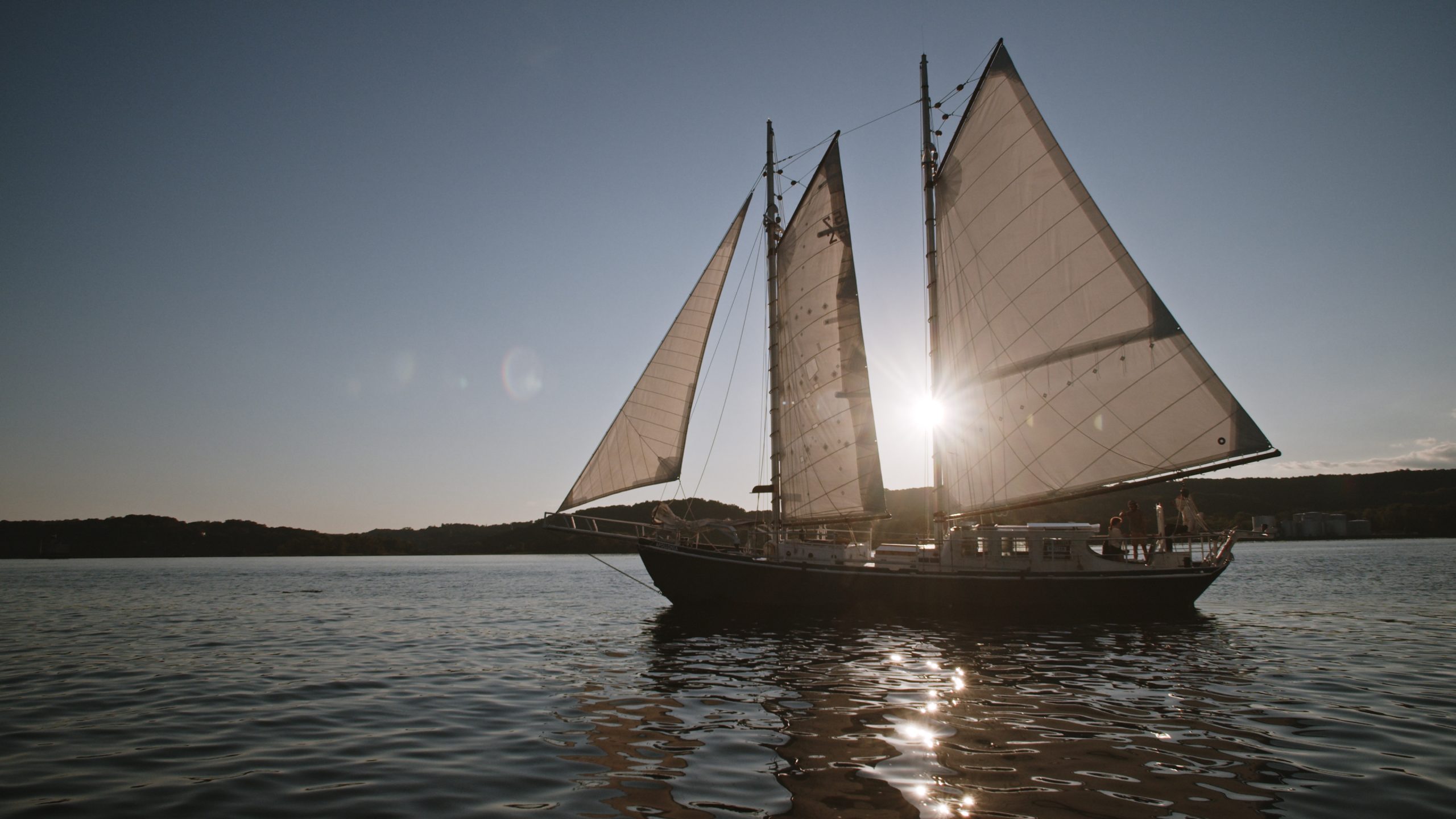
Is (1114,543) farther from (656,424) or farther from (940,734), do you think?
(940,734)

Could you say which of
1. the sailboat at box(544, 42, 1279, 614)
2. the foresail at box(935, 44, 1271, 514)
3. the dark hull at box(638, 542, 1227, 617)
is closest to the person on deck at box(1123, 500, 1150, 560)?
the sailboat at box(544, 42, 1279, 614)

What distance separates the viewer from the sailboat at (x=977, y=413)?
2722cm

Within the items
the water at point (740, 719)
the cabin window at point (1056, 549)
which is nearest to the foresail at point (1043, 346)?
the cabin window at point (1056, 549)

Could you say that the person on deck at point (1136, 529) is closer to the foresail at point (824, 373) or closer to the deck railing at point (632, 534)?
the foresail at point (824, 373)

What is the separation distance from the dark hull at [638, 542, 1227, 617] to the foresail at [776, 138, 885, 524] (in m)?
3.30

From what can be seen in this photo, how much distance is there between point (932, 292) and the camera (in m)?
34.2

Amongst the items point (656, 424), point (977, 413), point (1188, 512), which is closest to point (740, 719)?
point (656, 424)

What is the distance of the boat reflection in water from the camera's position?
30.0 feet

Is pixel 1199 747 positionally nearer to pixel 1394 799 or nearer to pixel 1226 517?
pixel 1394 799

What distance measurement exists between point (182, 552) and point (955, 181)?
21764 cm

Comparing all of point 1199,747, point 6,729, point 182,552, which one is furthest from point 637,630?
point 182,552

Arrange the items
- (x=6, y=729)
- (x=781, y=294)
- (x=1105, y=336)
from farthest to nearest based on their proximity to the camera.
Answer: (x=781, y=294) < (x=1105, y=336) < (x=6, y=729)

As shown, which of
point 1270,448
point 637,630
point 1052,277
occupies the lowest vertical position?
point 637,630

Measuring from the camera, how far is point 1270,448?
81.8ft
